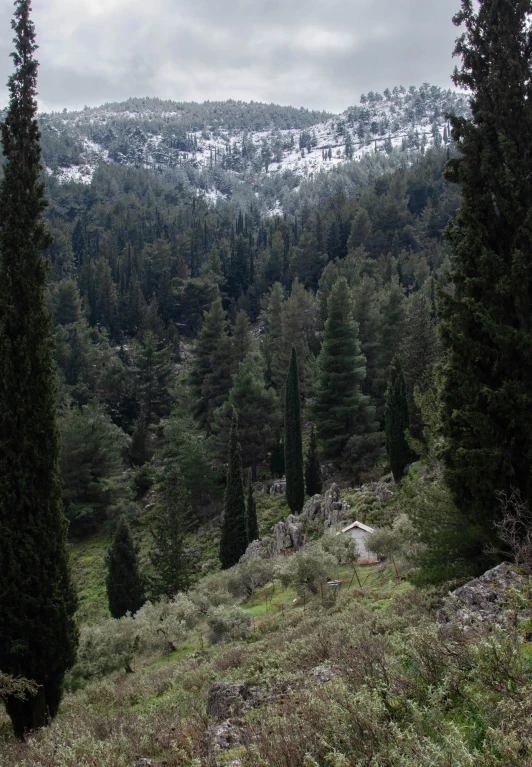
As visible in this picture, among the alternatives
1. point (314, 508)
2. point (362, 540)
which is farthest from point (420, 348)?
point (362, 540)

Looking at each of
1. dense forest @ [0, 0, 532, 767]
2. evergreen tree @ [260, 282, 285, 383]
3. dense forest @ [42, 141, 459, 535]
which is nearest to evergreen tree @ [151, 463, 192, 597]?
dense forest @ [0, 0, 532, 767]

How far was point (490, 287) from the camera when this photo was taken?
10.2m

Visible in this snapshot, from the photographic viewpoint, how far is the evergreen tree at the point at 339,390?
39.2 m

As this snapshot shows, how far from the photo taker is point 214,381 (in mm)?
50406

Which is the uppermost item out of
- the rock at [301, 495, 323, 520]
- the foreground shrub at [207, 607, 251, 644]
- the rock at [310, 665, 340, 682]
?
the rock at [310, 665, 340, 682]

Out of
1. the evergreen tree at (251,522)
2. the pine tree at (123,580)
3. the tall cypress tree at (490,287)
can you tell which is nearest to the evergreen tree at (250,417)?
the evergreen tree at (251,522)

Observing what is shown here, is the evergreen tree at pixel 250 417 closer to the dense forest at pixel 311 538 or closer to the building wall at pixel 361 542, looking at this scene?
the dense forest at pixel 311 538

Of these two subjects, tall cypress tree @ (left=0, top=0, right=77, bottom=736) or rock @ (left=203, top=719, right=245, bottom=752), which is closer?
rock @ (left=203, top=719, right=245, bottom=752)

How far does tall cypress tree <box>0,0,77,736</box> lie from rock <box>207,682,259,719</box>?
4514 mm

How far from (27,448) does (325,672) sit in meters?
7.67

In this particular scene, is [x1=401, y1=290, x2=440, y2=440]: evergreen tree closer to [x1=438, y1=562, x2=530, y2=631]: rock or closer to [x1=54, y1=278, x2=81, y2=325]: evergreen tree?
[x1=438, y1=562, x2=530, y2=631]: rock

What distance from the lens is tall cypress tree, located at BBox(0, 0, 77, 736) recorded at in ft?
35.0

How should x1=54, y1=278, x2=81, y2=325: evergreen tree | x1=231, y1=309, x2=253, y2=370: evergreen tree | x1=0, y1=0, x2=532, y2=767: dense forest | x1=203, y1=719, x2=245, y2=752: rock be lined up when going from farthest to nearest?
1. x1=54, y1=278, x2=81, y2=325: evergreen tree
2. x1=231, y1=309, x2=253, y2=370: evergreen tree
3. x1=203, y1=719, x2=245, y2=752: rock
4. x1=0, y1=0, x2=532, y2=767: dense forest

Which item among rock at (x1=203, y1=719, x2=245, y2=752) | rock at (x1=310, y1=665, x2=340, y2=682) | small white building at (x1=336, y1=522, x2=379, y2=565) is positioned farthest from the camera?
small white building at (x1=336, y1=522, x2=379, y2=565)
